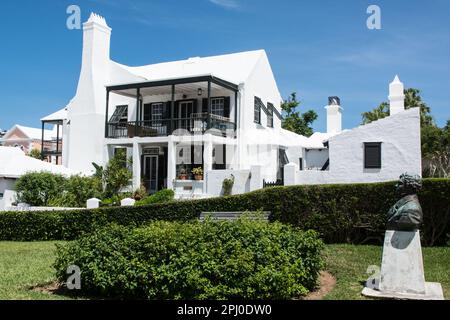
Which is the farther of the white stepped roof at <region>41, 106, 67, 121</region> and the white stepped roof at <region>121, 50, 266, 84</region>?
the white stepped roof at <region>41, 106, 67, 121</region>

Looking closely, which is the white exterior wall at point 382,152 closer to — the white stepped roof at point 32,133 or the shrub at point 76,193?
the shrub at point 76,193

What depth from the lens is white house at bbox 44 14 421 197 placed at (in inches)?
789

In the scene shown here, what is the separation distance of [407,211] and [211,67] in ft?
74.4

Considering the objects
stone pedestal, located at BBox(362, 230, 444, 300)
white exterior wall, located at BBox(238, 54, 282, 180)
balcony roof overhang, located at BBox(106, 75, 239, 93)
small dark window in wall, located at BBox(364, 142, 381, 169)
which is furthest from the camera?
white exterior wall, located at BBox(238, 54, 282, 180)

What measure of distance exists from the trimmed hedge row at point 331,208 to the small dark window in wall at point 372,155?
6.05 meters

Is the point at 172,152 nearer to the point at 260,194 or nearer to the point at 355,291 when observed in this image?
the point at 260,194


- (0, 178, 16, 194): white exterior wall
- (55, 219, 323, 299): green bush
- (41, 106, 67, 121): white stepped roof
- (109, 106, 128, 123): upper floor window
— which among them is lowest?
(55, 219, 323, 299): green bush

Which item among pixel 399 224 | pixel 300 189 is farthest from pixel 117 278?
pixel 300 189

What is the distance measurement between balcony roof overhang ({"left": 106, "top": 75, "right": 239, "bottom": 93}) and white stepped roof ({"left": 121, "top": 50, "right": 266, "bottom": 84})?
3.43ft

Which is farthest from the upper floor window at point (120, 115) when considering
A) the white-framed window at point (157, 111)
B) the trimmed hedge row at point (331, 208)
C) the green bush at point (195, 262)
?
the green bush at point (195, 262)

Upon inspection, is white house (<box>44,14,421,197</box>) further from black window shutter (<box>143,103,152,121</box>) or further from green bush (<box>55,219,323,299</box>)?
green bush (<box>55,219,323,299</box>)

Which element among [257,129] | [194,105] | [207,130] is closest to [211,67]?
[194,105]

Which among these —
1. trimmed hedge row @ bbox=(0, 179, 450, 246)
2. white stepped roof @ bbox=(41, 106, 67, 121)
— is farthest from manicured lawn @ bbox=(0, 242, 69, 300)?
white stepped roof @ bbox=(41, 106, 67, 121)
